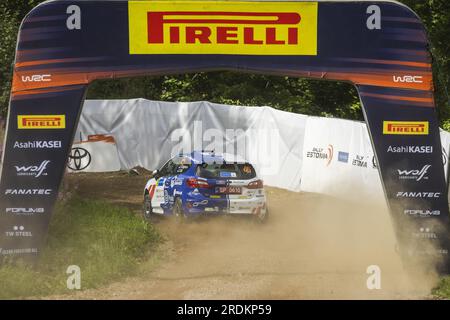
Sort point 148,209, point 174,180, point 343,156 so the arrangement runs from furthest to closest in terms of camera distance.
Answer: point 343,156
point 148,209
point 174,180

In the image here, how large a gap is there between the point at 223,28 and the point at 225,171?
5.24 meters

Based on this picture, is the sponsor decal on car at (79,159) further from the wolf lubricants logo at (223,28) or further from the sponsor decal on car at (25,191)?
the wolf lubricants logo at (223,28)

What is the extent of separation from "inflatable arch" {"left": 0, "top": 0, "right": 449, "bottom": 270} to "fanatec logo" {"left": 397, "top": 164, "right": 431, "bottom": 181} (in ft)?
0.05

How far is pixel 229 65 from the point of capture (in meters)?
11.6

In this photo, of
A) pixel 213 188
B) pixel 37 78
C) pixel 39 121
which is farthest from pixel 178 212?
pixel 37 78

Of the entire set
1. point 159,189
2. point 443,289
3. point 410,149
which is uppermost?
point 410,149

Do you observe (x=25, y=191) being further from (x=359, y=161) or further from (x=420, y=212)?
(x=359, y=161)

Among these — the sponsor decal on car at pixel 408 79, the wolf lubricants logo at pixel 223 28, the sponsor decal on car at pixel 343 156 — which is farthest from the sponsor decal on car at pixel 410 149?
the sponsor decal on car at pixel 343 156

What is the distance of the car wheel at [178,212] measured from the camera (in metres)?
16.3

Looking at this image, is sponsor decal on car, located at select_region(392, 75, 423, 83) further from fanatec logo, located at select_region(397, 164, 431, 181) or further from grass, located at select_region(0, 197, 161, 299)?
grass, located at select_region(0, 197, 161, 299)

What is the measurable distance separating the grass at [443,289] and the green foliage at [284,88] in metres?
17.4

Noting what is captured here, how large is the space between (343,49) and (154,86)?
20.9 meters

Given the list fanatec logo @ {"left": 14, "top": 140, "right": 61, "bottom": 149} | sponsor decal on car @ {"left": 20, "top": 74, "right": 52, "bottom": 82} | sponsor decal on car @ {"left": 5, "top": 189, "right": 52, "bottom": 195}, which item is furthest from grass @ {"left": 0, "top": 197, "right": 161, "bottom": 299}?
sponsor decal on car @ {"left": 20, "top": 74, "right": 52, "bottom": 82}

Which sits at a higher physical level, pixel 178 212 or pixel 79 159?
pixel 79 159
